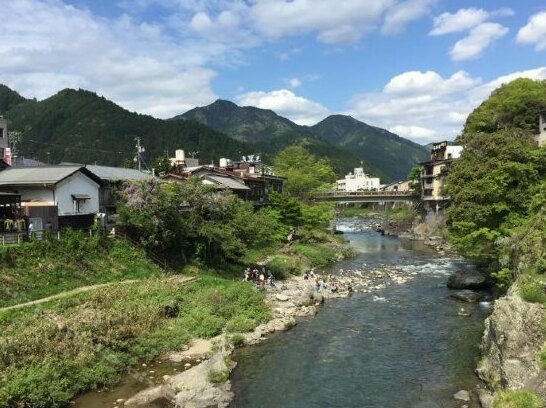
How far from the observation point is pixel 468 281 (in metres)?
40.3

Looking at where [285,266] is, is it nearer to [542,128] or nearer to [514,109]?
[542,128]

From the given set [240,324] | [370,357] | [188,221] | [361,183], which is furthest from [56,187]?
[361,183]

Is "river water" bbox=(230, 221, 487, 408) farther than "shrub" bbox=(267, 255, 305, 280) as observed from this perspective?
No

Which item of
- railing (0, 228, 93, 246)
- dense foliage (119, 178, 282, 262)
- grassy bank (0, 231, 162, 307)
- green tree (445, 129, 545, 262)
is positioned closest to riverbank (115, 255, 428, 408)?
dense foliage (119, 178, 282, 262)

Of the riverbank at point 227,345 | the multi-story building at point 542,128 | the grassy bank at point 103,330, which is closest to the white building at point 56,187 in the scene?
the grassy bank at point 103,330

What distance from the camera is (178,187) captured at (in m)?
40.1

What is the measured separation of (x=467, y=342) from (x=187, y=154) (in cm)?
16522

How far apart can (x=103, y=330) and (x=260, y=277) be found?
18319 millimetres

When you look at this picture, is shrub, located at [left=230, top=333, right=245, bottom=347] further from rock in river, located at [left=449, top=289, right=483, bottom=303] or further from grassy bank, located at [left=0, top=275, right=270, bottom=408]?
rock in river, located at [left=449, top=289, right=483, bottom=303]

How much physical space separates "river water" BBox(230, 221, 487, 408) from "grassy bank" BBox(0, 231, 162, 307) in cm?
1150

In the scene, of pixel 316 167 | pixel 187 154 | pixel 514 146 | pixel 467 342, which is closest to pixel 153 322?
pixel 467 342

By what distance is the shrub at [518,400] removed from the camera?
16.7 m

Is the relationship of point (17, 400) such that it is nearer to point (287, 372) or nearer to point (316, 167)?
point (287, 372)

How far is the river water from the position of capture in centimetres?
2127
